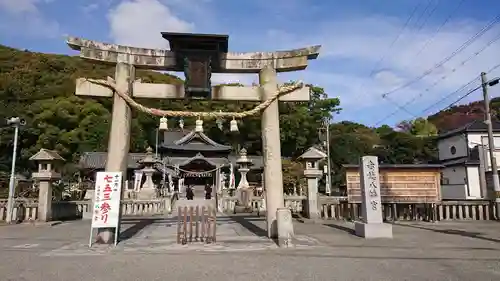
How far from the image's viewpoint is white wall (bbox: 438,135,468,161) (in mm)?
33188

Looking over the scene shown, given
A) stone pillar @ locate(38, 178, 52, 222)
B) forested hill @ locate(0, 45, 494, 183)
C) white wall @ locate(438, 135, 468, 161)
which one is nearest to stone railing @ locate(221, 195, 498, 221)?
stone pillar @ locate(38, 178, 52, 222)

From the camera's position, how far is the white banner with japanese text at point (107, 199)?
8.92m

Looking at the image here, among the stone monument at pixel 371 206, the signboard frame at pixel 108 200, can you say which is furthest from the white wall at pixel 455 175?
the signboard frame at pixel 108 200

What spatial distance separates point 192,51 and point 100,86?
282 centimetres

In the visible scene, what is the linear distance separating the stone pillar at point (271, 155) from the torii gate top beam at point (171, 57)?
1.51 feet

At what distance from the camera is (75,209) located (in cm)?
1930

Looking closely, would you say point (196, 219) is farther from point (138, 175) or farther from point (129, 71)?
point (138, 175)

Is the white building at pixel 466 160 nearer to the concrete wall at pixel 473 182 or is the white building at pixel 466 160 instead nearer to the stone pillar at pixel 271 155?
the concrete wall at pixel 473 182

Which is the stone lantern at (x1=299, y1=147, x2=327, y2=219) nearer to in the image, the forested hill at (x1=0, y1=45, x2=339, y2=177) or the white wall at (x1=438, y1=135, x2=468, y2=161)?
the white wall at (x1=438, y1=135, x2=468, y2=161)

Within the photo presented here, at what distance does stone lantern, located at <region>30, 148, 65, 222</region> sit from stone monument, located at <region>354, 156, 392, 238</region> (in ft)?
45.3

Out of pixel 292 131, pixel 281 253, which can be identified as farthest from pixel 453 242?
pixel 292 131

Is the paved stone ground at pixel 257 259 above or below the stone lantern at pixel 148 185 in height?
below

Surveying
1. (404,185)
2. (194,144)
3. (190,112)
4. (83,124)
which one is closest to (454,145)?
(404,185)

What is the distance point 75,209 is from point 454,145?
3412 cm
